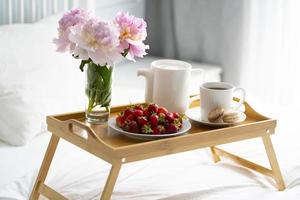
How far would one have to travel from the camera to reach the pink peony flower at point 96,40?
175cm

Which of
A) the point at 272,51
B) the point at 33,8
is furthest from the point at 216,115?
the point at 272,51

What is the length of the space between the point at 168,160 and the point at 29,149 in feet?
1.53

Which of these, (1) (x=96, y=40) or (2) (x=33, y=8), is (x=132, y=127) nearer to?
(1) (x=96, y=40)

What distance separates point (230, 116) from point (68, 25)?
0.53 metres

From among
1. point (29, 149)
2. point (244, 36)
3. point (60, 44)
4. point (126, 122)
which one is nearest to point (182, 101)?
point (126, 122)

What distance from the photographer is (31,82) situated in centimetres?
231

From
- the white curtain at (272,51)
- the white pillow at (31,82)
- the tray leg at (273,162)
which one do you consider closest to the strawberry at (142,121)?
the tray leg at (273,162)

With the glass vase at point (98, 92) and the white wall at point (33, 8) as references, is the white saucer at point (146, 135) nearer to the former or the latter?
the glass vase at point (98, 92)

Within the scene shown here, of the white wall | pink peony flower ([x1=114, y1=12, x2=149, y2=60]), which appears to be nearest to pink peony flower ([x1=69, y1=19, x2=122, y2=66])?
pink peony flower ([x1=114, y1=12, x2=149, y2=60])

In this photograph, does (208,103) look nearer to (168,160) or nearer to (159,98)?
(159,98)

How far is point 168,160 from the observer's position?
2.19 meters

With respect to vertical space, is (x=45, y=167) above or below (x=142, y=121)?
below

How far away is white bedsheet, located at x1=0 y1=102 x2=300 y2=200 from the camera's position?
1.90 metres

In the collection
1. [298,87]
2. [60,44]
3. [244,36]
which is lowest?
[298,87]
